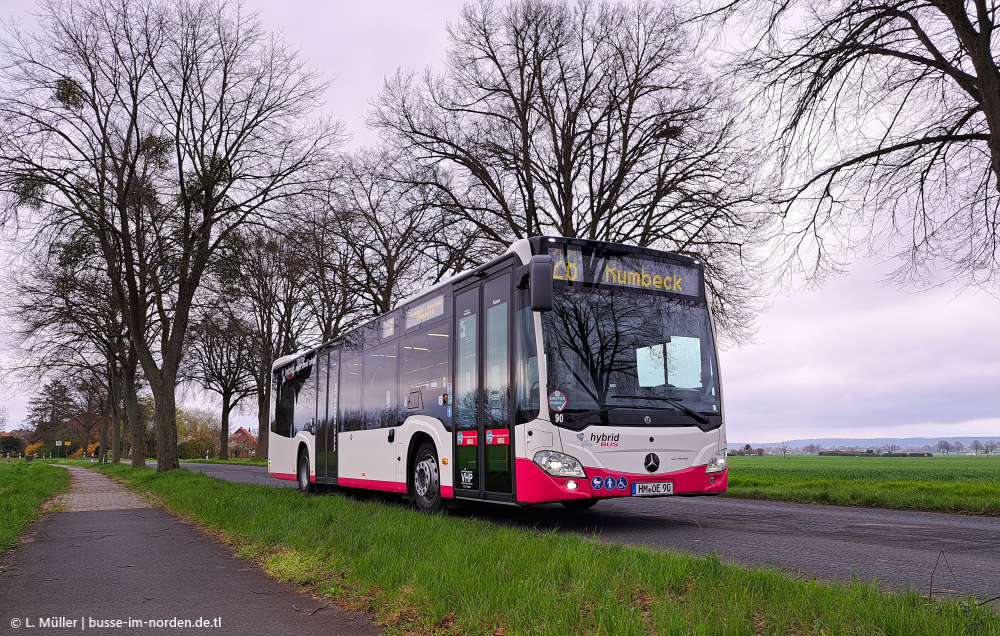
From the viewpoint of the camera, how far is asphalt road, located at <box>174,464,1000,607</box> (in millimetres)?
5586

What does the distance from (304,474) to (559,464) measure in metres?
10.1

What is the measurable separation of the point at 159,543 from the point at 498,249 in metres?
15.1

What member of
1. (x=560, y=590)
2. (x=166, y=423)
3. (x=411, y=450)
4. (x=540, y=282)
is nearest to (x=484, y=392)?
(x=540, y=282)

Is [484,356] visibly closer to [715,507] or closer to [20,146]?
[715,507]

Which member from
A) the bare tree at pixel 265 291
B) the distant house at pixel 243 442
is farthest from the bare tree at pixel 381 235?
the distant house at pixel 243 442

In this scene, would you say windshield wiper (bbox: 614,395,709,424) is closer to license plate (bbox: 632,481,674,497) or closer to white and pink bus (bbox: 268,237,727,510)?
white and pink bus (bbox: 268,237,727,510)

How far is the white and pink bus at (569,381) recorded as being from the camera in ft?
26.3

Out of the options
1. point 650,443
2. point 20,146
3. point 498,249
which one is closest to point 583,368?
point 650,443

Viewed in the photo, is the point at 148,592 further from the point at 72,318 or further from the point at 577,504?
the point at 72,318

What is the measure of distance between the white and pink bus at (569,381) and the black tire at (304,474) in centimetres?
600

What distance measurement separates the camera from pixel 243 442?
10462 cm

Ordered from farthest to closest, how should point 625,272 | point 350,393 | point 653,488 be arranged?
point 350,393 → point 625,272 → point 653,488

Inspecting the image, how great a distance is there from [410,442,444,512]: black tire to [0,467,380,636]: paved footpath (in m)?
2.84

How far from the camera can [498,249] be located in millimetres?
22531
